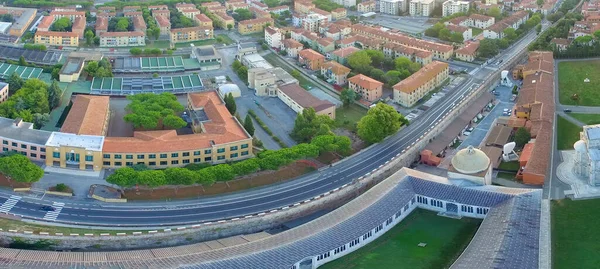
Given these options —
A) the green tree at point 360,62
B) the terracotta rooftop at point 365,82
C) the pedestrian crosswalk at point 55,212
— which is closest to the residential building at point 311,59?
the green tree at point 360,62

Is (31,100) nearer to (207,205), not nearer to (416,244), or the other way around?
(207,205)

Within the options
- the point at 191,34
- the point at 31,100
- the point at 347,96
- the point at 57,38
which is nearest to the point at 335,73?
the point at 347,96

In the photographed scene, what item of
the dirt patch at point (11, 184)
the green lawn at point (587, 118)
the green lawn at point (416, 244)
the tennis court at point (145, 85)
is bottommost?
the green lawn at point (416, 244)

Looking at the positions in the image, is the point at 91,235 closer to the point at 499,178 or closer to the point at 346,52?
the point at 499,178

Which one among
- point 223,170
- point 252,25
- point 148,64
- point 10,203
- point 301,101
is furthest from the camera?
point 252,25

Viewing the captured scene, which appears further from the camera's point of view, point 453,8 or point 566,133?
point 453,8

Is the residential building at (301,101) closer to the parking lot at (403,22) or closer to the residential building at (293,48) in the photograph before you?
the residential building at (293,48)

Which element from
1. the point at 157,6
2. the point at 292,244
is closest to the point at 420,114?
the point at 292,244
